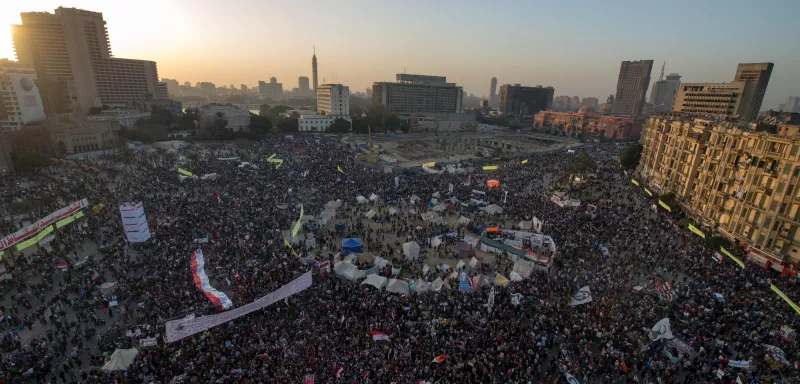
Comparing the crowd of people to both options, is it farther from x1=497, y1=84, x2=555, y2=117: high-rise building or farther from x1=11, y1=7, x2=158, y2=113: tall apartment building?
x1=497, y1=84, x2=555, y2=117: high-rise building

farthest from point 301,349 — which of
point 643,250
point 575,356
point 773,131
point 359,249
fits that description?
point 773,131

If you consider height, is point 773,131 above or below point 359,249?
above

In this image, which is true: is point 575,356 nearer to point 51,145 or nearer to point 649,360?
point 649,360

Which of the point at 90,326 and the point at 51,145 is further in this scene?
the point at 51,145

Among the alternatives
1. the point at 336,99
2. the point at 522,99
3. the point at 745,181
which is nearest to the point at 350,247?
the point at 745,181

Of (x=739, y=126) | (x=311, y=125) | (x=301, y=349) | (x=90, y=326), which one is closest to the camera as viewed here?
(x=301, y=349)

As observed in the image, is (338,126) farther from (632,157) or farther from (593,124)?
(593,124)
